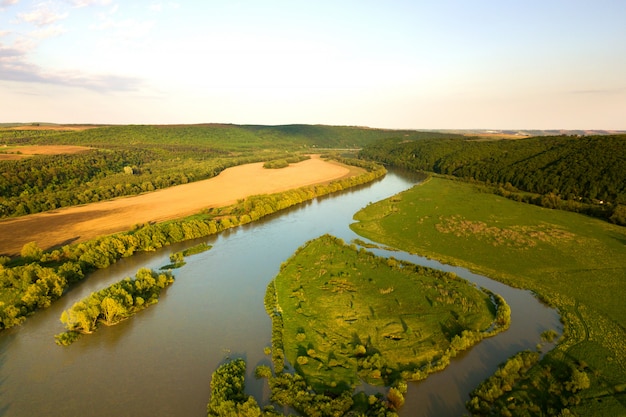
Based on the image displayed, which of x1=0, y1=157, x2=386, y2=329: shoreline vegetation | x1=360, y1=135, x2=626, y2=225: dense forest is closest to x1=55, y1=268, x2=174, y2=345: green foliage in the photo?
x1=0, y1=157, x2=386, y2=329: shoreline vegetation

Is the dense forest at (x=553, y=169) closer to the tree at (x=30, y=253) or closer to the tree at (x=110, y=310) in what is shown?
the tree at (x=110, y=310)

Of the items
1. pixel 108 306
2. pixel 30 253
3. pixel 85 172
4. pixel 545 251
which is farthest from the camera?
pixel 85 172

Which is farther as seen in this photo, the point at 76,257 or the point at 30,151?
the point at 30,151

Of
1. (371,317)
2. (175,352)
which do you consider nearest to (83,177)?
(175,352)

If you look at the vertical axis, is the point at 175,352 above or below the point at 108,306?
below

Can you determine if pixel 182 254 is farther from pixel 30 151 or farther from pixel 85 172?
pixel 30 151

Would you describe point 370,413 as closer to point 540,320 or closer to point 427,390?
point 427,390
